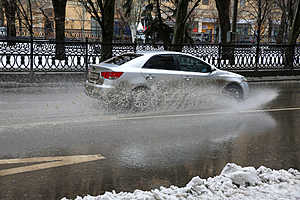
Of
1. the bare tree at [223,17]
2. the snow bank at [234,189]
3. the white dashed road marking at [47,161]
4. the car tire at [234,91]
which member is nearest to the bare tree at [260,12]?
the bare tree at [223,17]

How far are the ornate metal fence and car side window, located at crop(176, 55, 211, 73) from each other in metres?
5.53

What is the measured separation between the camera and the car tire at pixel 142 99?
975 centimetres

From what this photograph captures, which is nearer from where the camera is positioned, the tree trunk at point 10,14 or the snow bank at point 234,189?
the snow bank at point 234,189

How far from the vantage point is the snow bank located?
4.28 metres

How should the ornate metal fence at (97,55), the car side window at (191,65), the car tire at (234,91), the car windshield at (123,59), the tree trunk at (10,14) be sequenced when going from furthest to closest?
the tree trunk at (10,14) → the ornate metal fence at (97,55) → the car tire at (234,91) → the car side window at (191,65) → the car windshield at (123,59)

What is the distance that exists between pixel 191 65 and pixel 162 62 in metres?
0.87

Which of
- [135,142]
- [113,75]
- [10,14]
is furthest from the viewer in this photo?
[10,14]

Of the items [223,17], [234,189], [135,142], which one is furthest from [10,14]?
[234,189]

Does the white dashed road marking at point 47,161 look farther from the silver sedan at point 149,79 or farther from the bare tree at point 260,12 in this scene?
the bare tree at point 260,12

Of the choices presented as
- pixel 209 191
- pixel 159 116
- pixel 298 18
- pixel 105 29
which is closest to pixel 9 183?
pixel 209 191

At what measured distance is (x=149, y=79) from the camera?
988cm

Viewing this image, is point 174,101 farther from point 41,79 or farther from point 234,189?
point 41,79

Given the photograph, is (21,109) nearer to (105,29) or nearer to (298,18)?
(105,29)

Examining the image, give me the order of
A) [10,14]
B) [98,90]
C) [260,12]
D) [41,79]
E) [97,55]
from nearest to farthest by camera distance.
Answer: [98,90]
[41,79]
[97,55]
[10,14]
[260,12]
